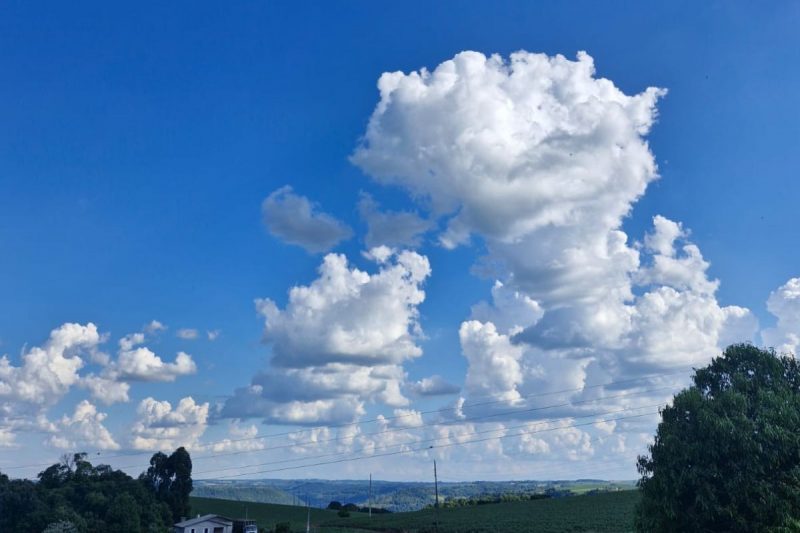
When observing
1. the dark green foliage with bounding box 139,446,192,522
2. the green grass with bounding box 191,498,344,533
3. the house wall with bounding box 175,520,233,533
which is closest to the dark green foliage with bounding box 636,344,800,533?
the house wall with bounding box 175,520,233,533

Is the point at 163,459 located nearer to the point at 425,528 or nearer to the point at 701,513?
the point at 425,528

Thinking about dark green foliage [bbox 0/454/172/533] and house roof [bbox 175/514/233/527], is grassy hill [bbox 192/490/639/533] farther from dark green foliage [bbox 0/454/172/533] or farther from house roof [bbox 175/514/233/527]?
dark green foliage [bbox 0/454/172/533]

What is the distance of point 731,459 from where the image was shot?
37.4m

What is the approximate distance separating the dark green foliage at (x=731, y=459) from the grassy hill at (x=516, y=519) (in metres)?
53.4

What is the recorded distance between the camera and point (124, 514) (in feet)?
299

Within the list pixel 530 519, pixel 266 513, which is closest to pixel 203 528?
pixel 530 519

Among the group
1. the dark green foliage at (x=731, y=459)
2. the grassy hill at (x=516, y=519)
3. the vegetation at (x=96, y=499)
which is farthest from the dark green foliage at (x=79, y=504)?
the dark green foliage at (x=731, y=459)

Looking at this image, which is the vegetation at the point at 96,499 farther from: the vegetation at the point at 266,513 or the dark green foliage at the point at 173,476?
the vegetation at the point at 266,513

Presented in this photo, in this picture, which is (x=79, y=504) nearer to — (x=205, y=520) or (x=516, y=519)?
(x=205, y=520)

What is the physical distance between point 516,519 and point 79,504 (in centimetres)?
7181

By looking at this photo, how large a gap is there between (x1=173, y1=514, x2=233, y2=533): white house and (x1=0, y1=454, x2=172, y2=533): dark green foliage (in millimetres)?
2860

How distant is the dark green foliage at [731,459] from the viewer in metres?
36.2

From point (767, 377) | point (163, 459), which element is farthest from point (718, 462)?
point (163, 459)

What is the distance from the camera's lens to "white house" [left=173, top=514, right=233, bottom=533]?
343 feet
